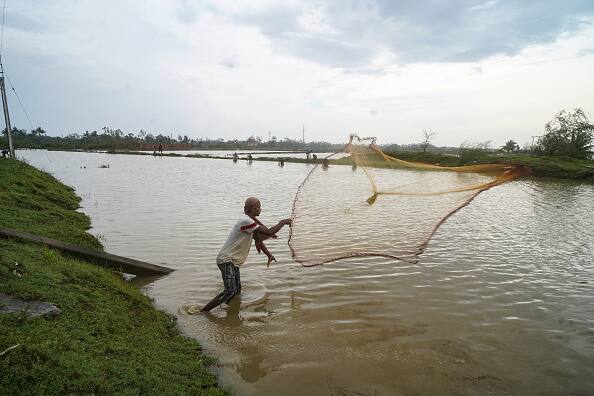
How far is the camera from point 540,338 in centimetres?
506

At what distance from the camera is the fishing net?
668 centimetres

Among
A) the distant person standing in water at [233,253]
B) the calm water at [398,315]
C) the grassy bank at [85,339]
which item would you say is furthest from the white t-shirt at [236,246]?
the grassy bank at [85,339]

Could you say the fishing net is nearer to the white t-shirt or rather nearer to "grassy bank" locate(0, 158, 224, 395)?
the white t-shirt

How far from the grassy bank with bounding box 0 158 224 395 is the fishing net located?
2.80 metres

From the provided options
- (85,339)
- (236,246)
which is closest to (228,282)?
(236,246)

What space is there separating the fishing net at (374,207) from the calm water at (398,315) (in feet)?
A: 1.74

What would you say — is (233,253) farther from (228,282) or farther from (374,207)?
(374,207)

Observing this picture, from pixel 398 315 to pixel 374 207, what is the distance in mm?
6069

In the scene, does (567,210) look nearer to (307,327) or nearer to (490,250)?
(490,250)

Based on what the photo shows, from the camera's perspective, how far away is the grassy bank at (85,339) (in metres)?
2.87

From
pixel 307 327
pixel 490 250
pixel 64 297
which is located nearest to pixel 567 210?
pixel 490 250

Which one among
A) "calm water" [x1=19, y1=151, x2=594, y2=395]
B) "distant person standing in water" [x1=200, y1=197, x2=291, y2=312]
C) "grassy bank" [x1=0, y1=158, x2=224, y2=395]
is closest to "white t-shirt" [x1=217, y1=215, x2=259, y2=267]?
"distant person standing in water" [x1=200, y1=197, x2=291, y2=312]

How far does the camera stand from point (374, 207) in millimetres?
11484

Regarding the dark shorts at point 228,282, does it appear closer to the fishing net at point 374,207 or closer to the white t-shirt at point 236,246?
the white t-shirt at point 236,246
